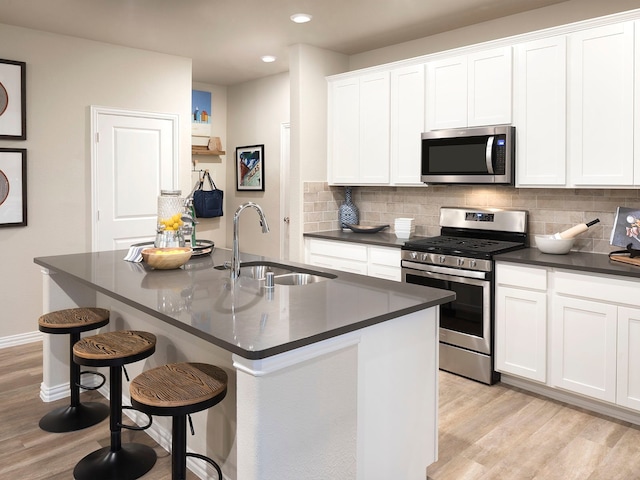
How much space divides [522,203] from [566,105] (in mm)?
829

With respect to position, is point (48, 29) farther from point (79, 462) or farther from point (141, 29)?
point (79, 462)

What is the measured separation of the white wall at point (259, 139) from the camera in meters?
6.00

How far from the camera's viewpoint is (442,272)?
3.65 metres

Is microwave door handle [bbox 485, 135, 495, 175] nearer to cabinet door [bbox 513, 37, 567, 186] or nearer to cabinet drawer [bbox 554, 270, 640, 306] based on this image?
cabinet door [bbox 513, 37, 567, 186]

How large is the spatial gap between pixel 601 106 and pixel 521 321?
1408mm

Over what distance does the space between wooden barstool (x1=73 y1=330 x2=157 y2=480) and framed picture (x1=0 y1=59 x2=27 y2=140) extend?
2.62 m

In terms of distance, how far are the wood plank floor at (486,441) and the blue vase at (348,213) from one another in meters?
2.04

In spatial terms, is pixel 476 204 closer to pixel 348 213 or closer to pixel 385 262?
pixel 385 262

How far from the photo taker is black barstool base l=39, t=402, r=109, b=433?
9.37ft

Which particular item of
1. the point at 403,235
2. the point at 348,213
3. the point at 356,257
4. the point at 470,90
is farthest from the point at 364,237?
the point at 470,90

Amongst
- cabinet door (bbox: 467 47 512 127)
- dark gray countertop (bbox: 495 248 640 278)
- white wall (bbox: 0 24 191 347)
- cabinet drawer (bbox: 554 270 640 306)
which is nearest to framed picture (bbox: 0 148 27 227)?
white wall (bbox: 0 24 191 347)

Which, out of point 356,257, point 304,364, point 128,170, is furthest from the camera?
point 128,170

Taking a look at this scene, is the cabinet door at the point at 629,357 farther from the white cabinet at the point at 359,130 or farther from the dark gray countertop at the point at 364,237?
the white cabinet at the point at 359,130

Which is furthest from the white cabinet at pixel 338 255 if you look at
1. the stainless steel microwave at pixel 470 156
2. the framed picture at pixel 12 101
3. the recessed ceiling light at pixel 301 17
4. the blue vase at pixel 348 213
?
the framed picture at pixel 12 101
